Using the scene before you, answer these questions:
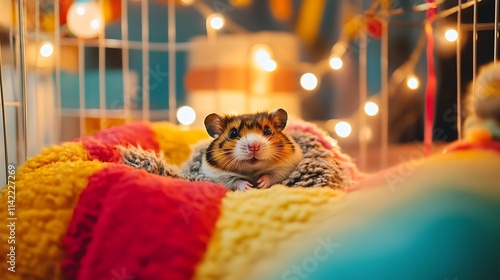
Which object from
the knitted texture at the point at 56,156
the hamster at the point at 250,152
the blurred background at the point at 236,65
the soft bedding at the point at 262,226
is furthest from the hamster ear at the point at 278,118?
the blurred background at the point at 236,65

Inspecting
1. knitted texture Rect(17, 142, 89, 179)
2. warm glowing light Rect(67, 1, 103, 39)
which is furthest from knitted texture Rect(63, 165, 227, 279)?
warm glowing light Rect(67, 1, 103, 39)

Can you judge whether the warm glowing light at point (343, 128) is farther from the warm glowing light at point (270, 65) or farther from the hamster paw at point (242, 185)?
the hamster paw at point (242, 185)

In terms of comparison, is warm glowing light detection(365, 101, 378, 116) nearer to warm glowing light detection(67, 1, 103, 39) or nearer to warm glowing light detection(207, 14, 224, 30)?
warm glowing light detection(207, 14, 224, 30)

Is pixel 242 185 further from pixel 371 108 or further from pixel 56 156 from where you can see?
pixel 371 108

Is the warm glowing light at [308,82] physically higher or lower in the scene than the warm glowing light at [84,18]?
lower

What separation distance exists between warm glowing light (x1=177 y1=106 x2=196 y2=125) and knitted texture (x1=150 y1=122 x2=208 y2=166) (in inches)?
11.9

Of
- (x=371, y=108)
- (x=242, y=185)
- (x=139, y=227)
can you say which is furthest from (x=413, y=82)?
(x=139, y=227)

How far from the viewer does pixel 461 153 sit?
63 centimetres

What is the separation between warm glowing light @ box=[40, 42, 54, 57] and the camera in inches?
54.3

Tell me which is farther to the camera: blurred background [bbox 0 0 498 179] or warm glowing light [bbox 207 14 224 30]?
warm glowing light [bbox 207 14 224 30]

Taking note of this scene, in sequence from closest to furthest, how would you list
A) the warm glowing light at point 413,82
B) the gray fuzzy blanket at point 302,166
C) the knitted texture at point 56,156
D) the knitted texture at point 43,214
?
the knitted texture at point 43,214 < the knitted texture at point 56,156 < the gray fuzzy blanket at point 302,166 < the warm glowing light at point 413,82

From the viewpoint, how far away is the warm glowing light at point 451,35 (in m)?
1.04

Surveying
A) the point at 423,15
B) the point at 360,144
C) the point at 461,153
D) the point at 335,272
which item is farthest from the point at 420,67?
the point at 335,272

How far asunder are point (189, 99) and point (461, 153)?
1.09 metres
